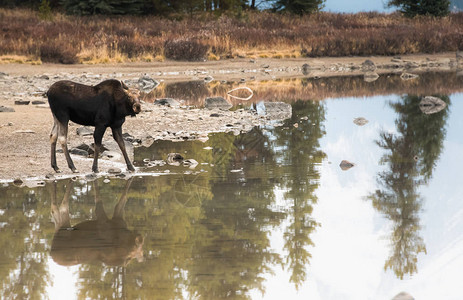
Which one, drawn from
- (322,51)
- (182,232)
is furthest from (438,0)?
(182,232)

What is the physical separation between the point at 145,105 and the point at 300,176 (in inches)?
335

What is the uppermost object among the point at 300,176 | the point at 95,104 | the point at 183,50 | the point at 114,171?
the point at 95,104

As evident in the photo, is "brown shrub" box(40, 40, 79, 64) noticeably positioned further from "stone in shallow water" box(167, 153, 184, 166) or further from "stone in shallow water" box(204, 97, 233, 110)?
"stone in shallow water" box(167, 153, 184, 166)

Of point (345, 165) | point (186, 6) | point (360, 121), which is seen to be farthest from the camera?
point (186, 6)

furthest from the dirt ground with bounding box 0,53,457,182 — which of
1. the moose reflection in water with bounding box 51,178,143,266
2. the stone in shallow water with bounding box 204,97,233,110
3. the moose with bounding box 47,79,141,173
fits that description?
the moose reflection in water with bounding box 51,178,143,266

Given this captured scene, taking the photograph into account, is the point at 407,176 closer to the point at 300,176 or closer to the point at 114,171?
the point at 300,176

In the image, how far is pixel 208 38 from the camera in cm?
3578

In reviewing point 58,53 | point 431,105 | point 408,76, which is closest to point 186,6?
point 58,53

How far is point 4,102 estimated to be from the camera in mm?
17906

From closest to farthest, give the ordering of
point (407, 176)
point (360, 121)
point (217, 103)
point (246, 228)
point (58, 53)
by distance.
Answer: point (246, 228)
point (407, 176)
point (360, 121)
point (217, 103)
point (58, 53)

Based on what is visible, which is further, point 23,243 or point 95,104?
point 95,104

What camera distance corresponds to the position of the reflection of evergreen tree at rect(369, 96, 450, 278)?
6875mm

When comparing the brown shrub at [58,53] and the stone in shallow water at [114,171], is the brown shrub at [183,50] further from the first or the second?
the stone in shallow water at [114,171]

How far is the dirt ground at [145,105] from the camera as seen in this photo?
10945 millimetres
